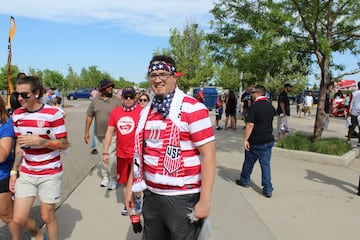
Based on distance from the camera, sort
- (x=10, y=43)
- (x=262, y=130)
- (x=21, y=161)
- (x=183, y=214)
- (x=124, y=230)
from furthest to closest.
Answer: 1. (x=10, y=43)
2. (x=262, y=130)
3. (x=124, y=230)
4. (x=21, y=161)
5. (x=183, y=214)

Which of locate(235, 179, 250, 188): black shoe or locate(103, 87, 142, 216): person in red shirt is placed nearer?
locate(103, 87, 142, 216): person in red shirt

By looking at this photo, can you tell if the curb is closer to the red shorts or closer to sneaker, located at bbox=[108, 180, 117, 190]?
sneaker, located at bbox=[108, 180, 117, 190]

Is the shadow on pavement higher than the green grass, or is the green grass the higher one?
the green grass

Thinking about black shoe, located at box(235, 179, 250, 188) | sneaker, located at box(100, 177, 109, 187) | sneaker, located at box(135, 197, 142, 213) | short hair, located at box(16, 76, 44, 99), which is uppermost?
short hair, located at box(16, 76, 44, 99)

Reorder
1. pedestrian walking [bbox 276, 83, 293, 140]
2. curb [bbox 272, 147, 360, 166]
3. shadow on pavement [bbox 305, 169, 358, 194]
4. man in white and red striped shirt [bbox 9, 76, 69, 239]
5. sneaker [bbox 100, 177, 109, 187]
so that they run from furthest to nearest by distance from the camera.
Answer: pedestrian walking [bbox 276, 83, 293, 140] < curb [bbox 272, 147, 360, 166] < shadow on pavement [bbox 305, 169, 358, 194] < sneaker [bbox 100, 177, 109, 187] < man in white and red striped shirt [bbox 9, 76, 69, 239]

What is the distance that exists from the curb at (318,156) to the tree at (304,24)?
3.45 feet

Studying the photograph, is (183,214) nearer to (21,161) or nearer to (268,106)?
(21,161)

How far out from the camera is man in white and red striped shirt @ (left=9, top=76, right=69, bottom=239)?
313cm

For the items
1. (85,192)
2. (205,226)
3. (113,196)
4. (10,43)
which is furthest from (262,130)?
(10,43)

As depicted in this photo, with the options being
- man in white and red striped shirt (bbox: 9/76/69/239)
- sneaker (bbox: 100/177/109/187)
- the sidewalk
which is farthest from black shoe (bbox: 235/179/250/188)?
man in white and red striped shirt (bbox: 9/76/69/239)

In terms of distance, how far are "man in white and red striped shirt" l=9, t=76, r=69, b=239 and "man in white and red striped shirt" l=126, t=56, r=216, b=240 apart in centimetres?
115

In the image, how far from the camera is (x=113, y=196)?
18.1ft

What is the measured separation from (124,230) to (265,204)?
2.22 m

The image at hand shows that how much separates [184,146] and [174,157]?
0.10m
